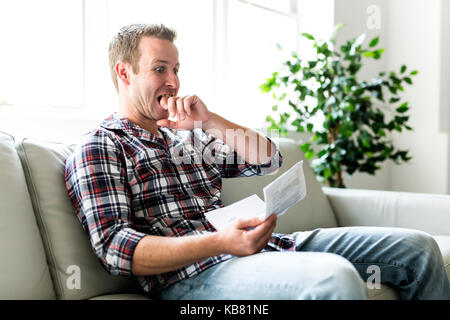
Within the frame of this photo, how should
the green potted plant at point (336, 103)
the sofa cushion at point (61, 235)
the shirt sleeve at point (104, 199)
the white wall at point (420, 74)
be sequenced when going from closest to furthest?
the shirt sleeve at point (104, 199) < the sofa cushion at point (61, 235) < the green potted plant at point (336, 103) < the white wall at point (420, 74)

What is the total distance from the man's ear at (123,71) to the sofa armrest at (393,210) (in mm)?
1170

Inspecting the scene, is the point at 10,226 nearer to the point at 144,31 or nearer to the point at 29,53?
the point at 144,31

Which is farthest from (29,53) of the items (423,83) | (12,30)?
(423,83)

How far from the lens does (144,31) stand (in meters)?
1.40

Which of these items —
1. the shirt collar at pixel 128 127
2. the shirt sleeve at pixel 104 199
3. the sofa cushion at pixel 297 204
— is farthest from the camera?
the sofa cushion at pixel 297 204

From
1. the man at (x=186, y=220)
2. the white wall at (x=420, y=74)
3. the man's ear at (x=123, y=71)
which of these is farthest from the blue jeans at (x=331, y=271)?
the white wall at (x=420, y=74)

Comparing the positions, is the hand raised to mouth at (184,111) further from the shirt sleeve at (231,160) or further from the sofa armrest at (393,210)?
the sofa armrest at (393,210)

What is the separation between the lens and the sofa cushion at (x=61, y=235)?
1.13 metres

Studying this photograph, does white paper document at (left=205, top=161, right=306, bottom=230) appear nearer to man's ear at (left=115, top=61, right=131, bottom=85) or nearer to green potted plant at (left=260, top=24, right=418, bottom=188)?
man's ear at (left=115, top=61, right=131, bottom=85)

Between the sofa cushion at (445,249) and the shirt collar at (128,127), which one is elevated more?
the shirt collar at (128,127)

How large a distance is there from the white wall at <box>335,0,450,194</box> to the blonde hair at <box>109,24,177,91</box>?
2188 mm

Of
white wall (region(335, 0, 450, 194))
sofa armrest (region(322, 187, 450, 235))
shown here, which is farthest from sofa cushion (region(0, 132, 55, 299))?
white wall (region(335, 0, 450, 194))

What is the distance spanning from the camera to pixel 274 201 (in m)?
1.00

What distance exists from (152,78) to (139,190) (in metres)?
0.37
